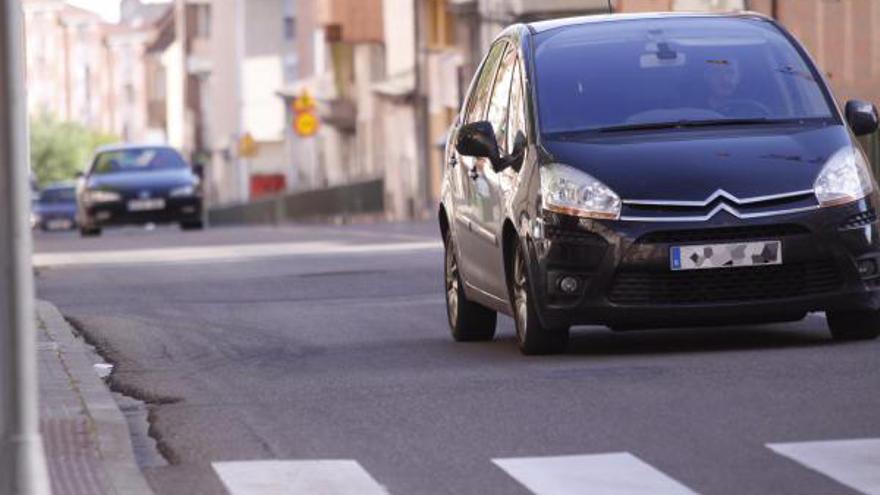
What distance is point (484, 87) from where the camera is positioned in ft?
50.1

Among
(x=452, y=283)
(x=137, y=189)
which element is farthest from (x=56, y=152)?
(x=452, y=283)

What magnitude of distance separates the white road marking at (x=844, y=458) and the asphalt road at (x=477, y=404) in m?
0.01

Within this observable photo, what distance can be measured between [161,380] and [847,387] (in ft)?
11.3

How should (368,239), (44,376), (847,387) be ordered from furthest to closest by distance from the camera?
(368,239), (44,376), (847,387)

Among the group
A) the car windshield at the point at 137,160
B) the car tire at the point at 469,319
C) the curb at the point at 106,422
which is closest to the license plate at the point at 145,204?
the car windshield at the point at 137,160

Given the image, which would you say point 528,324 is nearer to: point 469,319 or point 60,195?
point 469,319

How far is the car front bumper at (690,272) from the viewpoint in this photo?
12758 mm

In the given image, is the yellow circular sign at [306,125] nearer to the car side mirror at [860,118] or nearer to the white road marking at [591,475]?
the car side mirror at [860,118]

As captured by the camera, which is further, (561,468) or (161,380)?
(161,380)

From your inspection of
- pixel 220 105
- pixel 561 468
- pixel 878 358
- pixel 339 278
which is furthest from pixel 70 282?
pixel 220 105

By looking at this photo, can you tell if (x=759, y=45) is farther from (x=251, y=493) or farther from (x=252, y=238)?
(x=252, y=238)

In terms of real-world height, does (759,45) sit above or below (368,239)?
above

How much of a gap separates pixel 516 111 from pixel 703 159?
4.63 feet

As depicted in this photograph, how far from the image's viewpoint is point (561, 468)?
Answer: 9023 mm
